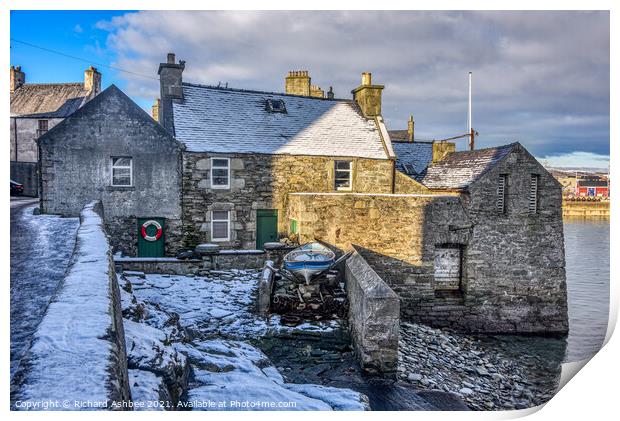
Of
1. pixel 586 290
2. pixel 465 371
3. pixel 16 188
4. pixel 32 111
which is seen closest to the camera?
pixel 465 371

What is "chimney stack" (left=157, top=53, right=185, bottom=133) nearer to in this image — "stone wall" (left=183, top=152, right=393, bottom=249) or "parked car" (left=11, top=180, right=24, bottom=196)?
"stone wall" (left=183, top=152, right=393, bottom=249)

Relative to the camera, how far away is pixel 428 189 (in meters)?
13.6

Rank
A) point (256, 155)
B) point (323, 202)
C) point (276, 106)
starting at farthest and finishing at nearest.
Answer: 1. point (276, 106)
2. point (256, 155)
3. point (323, 202)

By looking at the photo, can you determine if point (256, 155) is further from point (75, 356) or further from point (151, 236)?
point (75, 356)

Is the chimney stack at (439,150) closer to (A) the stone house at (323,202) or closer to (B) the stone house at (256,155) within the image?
(A) the stone house at (323,202)

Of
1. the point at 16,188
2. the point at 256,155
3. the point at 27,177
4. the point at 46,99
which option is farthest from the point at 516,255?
the point at 46,99

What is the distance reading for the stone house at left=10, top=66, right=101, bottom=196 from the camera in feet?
51.8

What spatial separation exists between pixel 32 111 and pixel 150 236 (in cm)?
1216

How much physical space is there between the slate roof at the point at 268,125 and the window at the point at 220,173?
1.09ft

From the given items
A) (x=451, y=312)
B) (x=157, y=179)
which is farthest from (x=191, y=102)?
(x=451, y=312)

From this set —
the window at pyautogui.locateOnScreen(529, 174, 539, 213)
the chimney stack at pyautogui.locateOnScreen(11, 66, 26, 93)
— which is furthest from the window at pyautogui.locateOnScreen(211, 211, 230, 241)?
the window at pyautogui.locateOnScreen(529, 174, 539, 213)

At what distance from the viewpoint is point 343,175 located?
1443 centimetres

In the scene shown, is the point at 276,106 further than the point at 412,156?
No

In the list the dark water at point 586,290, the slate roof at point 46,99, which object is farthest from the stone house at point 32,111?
the dark water at point 586,290
